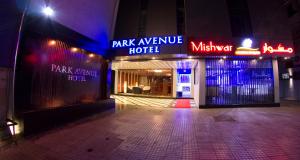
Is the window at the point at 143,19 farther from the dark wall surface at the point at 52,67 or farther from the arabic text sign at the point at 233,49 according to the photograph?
the dark wall surface at the point at 52,67

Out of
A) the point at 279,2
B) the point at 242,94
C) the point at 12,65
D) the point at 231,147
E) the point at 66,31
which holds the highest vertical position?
the point at 279,2

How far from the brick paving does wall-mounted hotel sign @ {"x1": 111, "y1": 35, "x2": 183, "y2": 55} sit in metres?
4.50

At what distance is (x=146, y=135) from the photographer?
5176 mm

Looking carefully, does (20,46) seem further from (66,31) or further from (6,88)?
(66,31)

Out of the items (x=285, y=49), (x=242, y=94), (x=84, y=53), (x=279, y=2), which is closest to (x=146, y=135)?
(x=84, y=53)

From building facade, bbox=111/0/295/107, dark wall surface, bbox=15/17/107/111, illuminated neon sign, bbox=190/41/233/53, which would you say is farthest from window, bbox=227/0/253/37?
dark wall surface, bbox=15/17/107/111

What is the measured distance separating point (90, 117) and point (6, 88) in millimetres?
3440

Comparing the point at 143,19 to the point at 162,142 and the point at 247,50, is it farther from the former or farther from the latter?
the point at 162,142

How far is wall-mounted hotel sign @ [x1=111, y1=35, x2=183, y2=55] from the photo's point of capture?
930cm

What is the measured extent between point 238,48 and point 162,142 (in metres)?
7.39

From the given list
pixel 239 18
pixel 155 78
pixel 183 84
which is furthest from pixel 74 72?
pixel 155 78

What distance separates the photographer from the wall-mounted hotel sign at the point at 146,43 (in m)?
9.30

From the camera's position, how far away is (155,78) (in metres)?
22.1

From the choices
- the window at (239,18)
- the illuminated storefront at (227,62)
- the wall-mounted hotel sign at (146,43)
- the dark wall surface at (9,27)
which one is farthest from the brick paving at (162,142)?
the window at (239,18)
